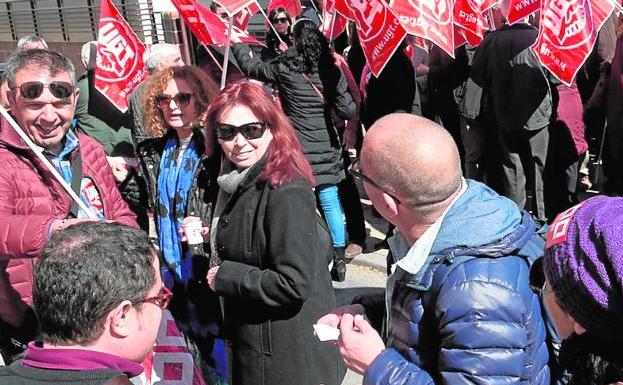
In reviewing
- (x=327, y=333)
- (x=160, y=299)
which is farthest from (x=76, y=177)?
(x=327, y=333)

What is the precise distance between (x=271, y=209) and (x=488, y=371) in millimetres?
1130

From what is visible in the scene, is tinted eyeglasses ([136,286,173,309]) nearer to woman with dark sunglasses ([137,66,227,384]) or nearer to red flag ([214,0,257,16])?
woman with dark sunglasses ([137,66,227,384])

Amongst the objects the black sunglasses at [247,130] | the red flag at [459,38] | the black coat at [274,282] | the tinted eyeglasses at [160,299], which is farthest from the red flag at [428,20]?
the tinted eyeglasses at [160,299]

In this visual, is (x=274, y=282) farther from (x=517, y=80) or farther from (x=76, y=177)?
(x=517, y=80)

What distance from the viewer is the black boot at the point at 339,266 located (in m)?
5.22

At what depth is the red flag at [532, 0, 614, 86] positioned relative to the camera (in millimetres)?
4434

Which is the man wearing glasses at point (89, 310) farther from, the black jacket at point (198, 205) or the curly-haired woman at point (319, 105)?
the curly-haired woman at point (319, 105)

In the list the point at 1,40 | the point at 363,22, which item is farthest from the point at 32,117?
the point at 1,40

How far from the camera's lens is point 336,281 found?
5.30 m

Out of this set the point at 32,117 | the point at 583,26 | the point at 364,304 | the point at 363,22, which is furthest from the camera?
the point at 363,22

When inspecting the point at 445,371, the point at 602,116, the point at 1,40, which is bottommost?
the point at 1,40

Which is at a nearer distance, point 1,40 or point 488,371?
point 488,371

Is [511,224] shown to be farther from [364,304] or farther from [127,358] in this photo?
[127,358]

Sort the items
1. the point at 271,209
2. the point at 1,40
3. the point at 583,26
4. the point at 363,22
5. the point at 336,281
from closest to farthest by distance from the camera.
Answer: the point at 271,209, the point at 583,26, the point at 363,22, the point at 336,281, the point at 1,40
